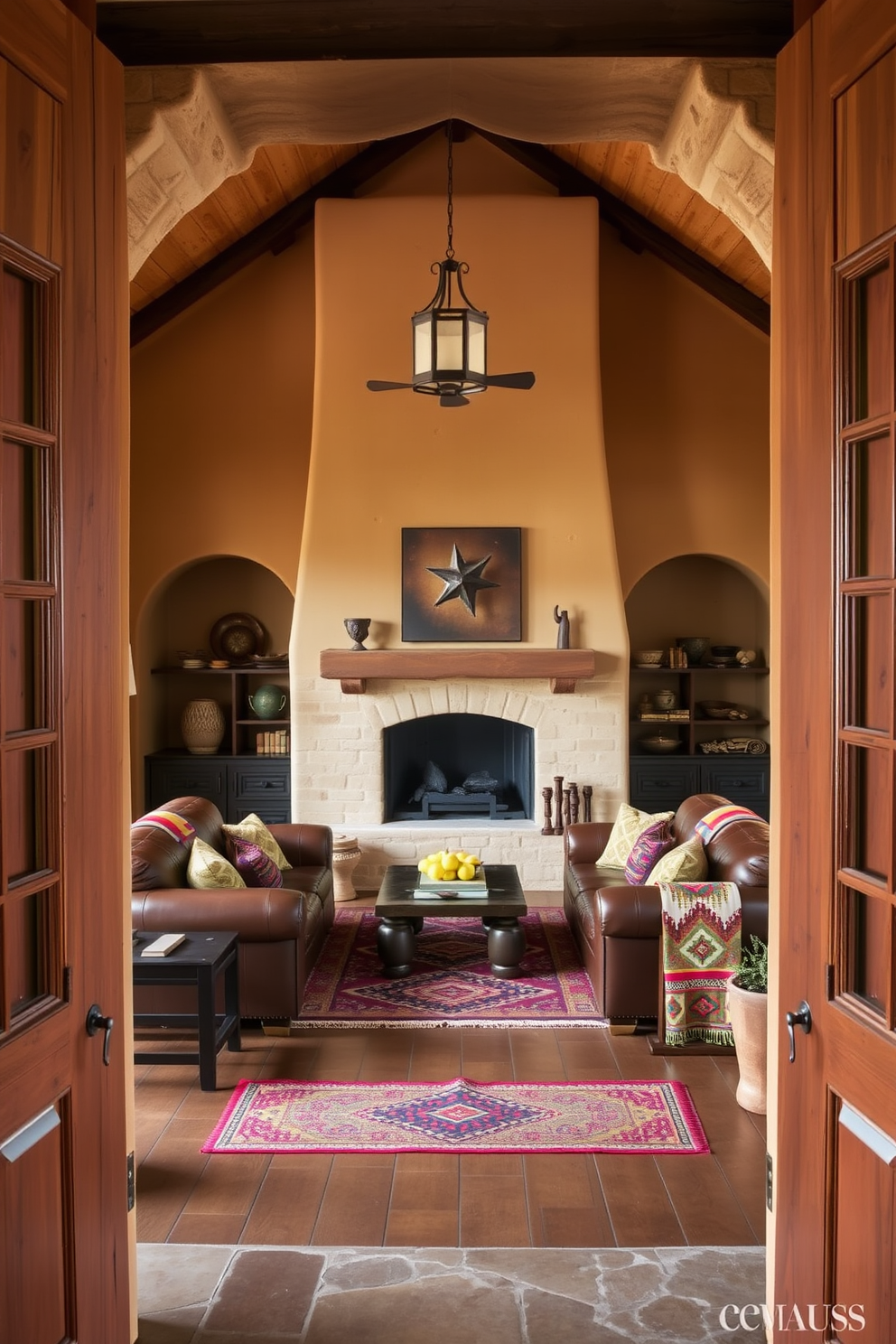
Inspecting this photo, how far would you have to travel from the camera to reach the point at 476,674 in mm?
7691

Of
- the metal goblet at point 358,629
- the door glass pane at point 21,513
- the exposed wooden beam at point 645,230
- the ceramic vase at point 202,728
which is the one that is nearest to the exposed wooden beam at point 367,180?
the exposed wooden beam at point 645,230

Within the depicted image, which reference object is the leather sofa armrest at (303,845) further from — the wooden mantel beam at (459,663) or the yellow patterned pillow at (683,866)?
the yellow patterned pillow at (683,866)

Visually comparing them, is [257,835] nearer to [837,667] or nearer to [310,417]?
[310,417]

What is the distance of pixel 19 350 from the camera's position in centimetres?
190

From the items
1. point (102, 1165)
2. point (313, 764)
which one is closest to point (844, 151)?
point (102, 1165)

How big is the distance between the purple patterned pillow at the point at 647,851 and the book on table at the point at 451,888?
788mm

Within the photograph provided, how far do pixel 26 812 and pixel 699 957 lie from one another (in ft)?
11.0

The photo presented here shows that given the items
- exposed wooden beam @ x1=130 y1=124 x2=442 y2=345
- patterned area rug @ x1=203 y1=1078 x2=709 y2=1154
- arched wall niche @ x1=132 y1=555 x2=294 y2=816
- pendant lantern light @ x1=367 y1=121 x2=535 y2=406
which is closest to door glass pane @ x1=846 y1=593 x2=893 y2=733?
patterned area rug @ x1=203 y1=1078 x2=709 y2=1154

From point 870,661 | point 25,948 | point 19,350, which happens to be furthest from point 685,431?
point 25,948

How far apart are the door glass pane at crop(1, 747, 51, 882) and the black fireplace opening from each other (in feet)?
19.7

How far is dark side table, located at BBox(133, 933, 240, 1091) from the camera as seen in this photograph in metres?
4.23

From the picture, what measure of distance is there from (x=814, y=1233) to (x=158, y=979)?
9.20ft

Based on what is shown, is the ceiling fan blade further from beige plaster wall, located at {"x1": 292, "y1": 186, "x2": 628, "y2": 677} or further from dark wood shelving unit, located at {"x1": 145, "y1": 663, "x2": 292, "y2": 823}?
dark wood shelving unit, located at {"x1": 145, "y1": 663, "x2": 292, "y2": 823}

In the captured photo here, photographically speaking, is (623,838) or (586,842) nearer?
(623,838)
